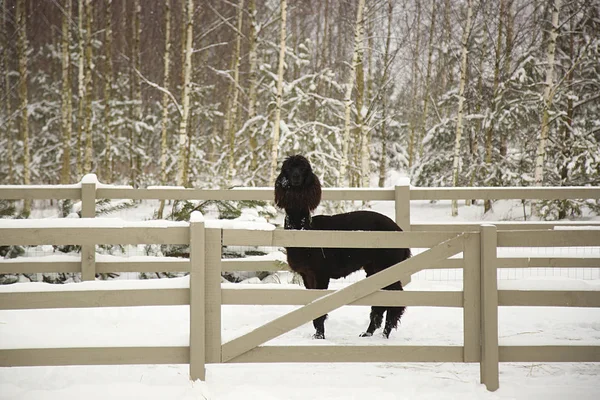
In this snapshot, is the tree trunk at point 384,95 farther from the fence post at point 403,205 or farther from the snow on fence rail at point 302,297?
the snow on fence rail at point 302,297

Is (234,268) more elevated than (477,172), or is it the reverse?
(477,172)

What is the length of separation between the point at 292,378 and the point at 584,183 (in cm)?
1278

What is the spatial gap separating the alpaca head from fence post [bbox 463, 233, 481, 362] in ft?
5.77

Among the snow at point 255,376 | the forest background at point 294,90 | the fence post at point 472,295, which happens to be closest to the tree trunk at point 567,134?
the forest background at point 294,90

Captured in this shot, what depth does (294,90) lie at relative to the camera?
18125 mm

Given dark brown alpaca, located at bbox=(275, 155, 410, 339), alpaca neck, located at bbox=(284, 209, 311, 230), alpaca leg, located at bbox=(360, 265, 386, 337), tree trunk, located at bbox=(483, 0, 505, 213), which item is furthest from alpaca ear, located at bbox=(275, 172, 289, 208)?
tree trunk, located at bbox=(483, 0, 505, 213)

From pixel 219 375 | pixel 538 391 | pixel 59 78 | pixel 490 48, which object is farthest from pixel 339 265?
pixel 59 78

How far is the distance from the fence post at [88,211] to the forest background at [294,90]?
6.44 meters

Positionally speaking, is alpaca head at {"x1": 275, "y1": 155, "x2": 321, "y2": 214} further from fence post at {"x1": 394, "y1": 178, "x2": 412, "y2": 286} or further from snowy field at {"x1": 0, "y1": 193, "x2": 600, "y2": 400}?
fence post at {"x1": 394, "y1": 178, "x2": 412, "y2": 286}

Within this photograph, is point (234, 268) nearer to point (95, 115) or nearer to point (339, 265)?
point (339, 265)

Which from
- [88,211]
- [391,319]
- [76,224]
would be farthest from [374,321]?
[88,211]

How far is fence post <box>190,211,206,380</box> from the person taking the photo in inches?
146

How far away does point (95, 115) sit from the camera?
2217 cm

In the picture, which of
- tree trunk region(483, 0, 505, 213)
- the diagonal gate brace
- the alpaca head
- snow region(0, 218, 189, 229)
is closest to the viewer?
snow region(0, 218, 189, 229)
